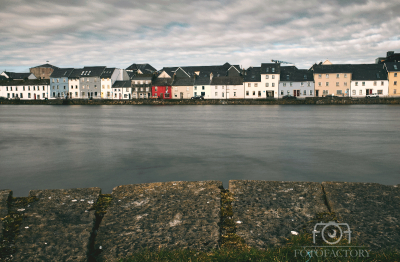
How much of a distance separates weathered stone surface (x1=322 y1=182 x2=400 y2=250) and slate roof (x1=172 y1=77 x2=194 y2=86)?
10834 cm

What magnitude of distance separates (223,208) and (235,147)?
12464 mm

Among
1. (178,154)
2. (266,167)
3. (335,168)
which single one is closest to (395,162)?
(335,168)

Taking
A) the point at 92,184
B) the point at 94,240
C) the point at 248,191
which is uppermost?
the point at 248,191

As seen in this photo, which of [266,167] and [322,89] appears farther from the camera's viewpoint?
[322,89]

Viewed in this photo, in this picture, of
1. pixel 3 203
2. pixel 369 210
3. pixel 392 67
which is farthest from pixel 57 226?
pixel 392 67

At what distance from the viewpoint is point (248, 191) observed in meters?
4.30

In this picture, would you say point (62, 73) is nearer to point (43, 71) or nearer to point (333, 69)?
point (43, 71)

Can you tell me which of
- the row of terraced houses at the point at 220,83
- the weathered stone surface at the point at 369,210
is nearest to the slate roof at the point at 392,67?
the row of terraced houses at the point at 220,83

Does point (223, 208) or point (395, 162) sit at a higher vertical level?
point (223, 208)

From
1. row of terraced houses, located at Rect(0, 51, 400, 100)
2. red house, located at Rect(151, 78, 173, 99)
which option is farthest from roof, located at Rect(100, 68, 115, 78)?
red house, located at Rect(151, 78, 173, 99)

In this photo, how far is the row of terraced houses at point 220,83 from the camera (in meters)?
101

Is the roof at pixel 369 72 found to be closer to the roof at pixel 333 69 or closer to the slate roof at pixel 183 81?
the roof at pixel 333 69

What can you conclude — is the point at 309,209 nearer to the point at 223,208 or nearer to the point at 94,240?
the point at 223,208

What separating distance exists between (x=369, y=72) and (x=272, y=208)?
112 meters
